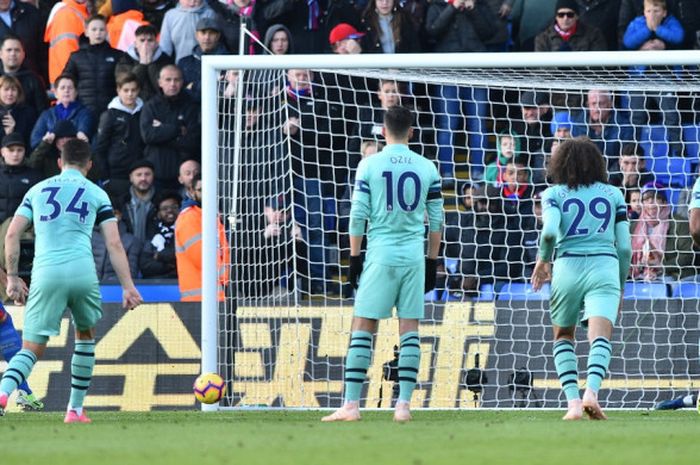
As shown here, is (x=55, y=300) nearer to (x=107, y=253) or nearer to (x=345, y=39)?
(x=107, y=253)

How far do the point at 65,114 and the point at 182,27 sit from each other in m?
1.70

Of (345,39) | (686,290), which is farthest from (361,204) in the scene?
(345,39)

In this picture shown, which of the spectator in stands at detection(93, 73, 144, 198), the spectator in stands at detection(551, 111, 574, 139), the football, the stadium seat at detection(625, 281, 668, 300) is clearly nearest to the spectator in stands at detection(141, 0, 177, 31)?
the spectator in stands at detection(93, 73, 144, 198)

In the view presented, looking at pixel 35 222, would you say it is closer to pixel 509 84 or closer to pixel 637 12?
pixel 509 84

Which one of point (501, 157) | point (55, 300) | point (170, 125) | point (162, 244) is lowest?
point (55, 300)

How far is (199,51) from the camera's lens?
17094 mm

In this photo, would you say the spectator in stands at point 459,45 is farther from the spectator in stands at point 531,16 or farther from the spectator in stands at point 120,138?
the spectator in stands at point 120,138

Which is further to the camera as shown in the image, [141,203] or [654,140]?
[141,203]

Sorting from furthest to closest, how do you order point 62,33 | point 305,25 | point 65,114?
point 62,33, point 305,25, point 65,114

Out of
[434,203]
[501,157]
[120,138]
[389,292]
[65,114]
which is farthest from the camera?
[65,114]

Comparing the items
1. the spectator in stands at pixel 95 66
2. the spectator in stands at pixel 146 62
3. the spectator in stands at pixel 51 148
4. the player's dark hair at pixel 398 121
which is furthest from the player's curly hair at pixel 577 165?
the spectator in stands at pixel 95 66

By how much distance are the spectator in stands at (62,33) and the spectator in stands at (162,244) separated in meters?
2.59

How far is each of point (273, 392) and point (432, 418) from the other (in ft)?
10.6

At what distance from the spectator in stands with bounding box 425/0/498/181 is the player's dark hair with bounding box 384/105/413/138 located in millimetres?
5472
